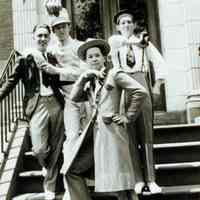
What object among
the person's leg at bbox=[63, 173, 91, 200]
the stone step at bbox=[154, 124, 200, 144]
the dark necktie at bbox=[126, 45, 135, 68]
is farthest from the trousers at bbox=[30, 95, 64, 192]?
the stone step at bbox=[154, 124, 200, 144]

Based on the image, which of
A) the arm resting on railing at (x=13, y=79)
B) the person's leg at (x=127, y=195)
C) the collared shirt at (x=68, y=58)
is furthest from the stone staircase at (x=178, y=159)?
the arm resting on railing at (x=13, y=79)

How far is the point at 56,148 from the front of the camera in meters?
5.81

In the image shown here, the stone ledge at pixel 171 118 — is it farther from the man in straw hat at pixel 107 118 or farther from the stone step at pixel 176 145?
the man in straw hat at pixel 107 118

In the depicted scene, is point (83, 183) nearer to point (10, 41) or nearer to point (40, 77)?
point (40, 77)

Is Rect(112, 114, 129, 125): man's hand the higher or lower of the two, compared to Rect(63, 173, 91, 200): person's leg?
higher

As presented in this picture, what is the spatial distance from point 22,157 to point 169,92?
356cm

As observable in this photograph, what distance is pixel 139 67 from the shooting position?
5.44m

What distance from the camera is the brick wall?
35.9 ft

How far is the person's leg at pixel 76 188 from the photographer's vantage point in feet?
16.5

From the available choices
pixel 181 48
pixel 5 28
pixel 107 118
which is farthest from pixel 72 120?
pixel 5 28

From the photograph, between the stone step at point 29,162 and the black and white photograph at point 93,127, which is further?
the stone step at point 29,162

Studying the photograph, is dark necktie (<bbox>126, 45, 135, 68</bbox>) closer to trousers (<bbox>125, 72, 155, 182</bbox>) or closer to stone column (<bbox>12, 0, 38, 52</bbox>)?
trousers (<bbox>125, 72, 155, 182</bbox>)

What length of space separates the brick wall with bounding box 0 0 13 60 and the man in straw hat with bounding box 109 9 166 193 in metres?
5.86

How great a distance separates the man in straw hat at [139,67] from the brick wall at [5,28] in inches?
231
